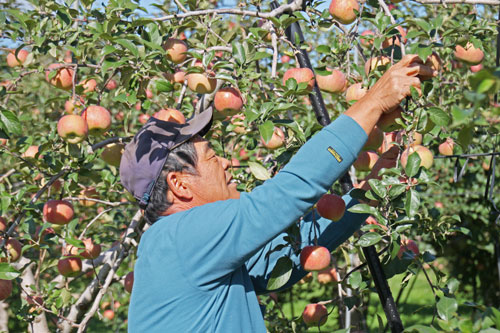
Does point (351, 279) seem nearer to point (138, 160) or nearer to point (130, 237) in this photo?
point (138, 160)

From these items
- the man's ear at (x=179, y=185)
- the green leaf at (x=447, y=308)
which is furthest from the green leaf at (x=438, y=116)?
the man's ear at (x=179, y=185)

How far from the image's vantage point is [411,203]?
1270 millimetres

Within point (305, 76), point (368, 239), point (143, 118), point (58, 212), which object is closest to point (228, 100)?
point (305, 76)

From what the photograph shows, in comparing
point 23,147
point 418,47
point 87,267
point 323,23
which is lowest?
point 87,267

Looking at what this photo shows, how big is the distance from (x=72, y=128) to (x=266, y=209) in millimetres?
1052

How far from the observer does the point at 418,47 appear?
136cm

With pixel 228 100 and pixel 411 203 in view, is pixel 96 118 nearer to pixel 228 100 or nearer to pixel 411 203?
pixel 228 100

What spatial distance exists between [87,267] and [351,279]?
1.38 m

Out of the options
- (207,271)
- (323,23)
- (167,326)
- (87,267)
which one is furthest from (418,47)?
(87,267)

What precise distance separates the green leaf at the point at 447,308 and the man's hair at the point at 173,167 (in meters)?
0.68

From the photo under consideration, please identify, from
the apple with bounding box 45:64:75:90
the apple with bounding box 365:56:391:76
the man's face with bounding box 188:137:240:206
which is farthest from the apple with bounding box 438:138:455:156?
the apple with bounding box 45:64:75:90

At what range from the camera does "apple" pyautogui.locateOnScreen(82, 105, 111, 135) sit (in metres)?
2.09

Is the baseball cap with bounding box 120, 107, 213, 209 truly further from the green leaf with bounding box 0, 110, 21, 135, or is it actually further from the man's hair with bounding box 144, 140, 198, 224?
the green leaf with bounding box 0, 110, 21, 135

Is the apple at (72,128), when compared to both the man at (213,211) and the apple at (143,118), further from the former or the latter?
the apple at (143,118)
